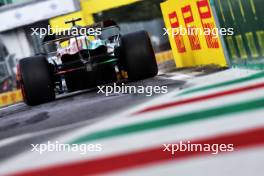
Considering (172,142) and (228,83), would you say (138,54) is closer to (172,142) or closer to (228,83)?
(228,83)

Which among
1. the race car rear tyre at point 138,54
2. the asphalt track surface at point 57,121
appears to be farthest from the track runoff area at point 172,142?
the race car rear tyre at point 138,54

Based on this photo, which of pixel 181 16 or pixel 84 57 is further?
pixel 181 16

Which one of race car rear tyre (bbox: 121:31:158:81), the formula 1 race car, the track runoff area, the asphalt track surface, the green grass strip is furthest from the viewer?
race car rear tyre (bbox: 121:31:158:81)

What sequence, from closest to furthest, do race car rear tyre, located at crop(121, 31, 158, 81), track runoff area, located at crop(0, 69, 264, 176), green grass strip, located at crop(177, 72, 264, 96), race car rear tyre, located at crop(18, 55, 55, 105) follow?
track runoff area, located at crop(0, 69, 264, 176) < green grass strip, located at crop(177, 72, 264, 96) < race car rear tyre, located at crop(18, 55, 55, 105) < race car rear tyre, located at crop(121, 31, 158, 81)

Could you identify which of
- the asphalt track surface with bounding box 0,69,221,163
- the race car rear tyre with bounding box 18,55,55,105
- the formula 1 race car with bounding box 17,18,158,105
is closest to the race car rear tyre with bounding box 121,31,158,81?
the formula 1 race car with bounding box 17,18,158,105

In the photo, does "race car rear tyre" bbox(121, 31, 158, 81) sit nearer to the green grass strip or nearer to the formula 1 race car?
the formula 1 race car

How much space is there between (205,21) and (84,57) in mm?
2421

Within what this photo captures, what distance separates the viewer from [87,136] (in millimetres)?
4977

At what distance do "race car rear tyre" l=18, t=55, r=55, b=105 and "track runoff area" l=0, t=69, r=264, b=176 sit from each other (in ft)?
13.1

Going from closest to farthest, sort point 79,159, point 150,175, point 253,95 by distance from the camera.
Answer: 1. point 150,175
2. point 79,159
3. point 253,95

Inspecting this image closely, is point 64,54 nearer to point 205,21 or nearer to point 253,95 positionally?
point 205,21

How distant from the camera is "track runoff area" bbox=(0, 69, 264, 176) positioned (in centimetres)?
319

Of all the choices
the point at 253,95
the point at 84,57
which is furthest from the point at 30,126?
the point at 84,57

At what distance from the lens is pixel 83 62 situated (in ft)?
33.9
